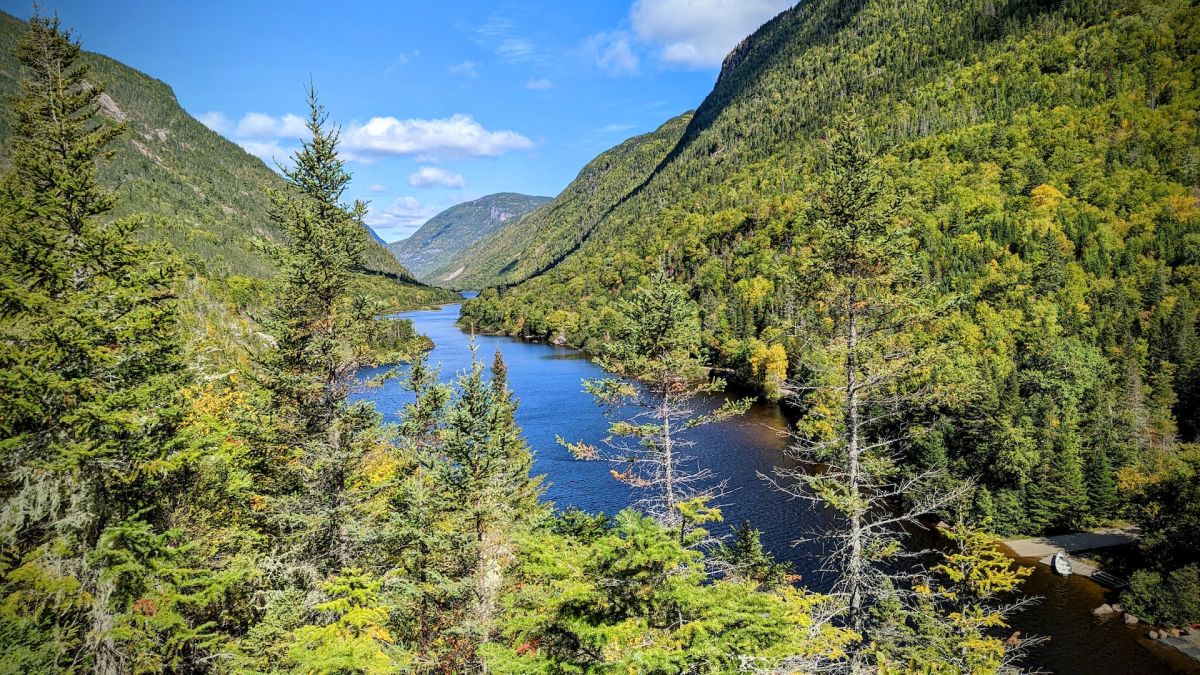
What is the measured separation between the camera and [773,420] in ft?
209

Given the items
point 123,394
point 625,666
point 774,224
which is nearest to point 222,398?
point 123,394

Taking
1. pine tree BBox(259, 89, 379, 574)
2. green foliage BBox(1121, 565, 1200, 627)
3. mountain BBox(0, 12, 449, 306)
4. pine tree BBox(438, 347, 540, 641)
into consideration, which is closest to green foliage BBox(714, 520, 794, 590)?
pine tree BBox(438, 347, 540, 641)

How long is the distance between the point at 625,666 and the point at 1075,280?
8751cm

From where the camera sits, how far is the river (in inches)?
1044

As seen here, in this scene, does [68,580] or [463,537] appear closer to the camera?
[68,580]

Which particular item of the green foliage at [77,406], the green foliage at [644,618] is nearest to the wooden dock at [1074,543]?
the green foliage at [644,618]

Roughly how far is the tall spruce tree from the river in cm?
532

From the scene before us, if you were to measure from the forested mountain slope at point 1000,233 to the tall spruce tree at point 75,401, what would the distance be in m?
12.3

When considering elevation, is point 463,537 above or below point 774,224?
below

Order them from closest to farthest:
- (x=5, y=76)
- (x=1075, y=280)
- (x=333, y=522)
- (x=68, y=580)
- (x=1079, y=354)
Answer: (x=68, y=580) → (x=333, y=522) → (x=1079, y=354) → (x=1075, y=280) → (x=5, y=76)

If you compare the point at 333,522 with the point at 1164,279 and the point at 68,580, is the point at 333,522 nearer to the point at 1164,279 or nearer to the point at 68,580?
the point at 68,580

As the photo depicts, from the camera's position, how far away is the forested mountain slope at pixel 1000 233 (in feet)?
134

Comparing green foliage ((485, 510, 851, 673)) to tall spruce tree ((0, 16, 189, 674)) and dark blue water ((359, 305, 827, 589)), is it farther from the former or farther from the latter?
dark blue water ((359, 305, 827, 589))

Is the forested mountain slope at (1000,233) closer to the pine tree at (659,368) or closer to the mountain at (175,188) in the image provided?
the pine tree at (659,368)
